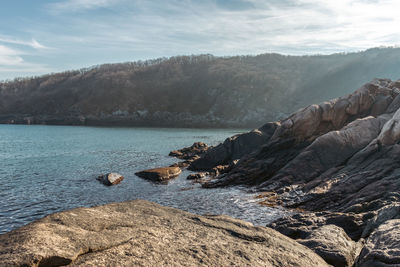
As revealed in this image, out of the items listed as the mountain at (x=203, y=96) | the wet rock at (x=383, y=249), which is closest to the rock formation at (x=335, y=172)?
the wet rock at (x=383, y=249)

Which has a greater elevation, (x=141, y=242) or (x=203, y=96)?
(x=203, y=96)

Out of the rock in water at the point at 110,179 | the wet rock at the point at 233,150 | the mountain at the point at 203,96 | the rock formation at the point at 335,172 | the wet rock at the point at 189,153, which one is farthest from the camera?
the mountain at the point at 203,96

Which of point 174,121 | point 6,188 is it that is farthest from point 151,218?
point 174,121

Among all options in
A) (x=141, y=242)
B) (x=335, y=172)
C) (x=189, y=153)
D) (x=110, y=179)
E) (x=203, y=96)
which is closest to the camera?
(x=141, y=242)

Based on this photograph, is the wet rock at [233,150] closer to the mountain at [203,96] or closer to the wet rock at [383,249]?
the wet rock at [383,249]

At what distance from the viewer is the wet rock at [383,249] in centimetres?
698

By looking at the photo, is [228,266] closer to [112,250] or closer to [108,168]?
[112,250]

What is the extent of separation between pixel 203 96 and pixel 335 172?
155m

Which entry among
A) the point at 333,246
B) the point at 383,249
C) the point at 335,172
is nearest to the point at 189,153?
the point at 335,172

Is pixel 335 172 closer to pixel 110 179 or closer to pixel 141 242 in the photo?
pixel 141 242

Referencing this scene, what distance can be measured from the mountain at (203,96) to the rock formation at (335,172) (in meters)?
104

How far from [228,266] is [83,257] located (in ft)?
8.63

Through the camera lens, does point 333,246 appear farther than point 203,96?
No

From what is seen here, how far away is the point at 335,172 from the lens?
21141mm
